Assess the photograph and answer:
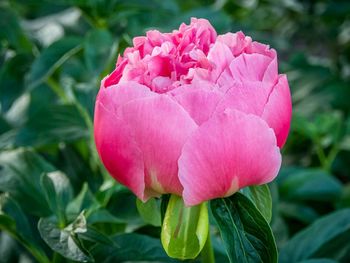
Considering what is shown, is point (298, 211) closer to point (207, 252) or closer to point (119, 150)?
point (207, 252)

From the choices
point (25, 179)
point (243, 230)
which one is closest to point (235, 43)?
point (243, 230)

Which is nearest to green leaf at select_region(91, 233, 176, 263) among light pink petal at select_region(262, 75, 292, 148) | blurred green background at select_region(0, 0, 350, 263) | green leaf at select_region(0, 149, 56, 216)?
blurred green background at select_region(0, 0, 350, 263)

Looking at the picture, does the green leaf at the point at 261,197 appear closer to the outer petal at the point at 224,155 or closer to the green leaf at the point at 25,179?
the outer petal at the point at 224,155

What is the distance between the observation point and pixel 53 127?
0.95m

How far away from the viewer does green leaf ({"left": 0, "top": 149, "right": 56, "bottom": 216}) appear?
802 millimetres

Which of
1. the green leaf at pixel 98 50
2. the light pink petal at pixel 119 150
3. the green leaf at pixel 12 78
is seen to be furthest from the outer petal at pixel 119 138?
the green leaf at pixel 12 78

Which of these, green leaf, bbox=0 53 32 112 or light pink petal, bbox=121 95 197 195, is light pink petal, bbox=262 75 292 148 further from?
green leaf, bbox=0 53 32 112

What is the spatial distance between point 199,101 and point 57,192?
26 cm

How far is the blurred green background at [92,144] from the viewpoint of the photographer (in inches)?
28.4

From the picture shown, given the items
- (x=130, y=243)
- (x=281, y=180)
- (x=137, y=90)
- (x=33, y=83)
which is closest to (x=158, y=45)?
(x=137, y=90)

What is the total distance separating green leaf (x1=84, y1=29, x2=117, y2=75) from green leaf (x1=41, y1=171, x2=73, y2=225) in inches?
8.0

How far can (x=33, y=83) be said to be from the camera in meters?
0.93

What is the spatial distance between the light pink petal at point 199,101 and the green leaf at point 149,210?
0.39ft

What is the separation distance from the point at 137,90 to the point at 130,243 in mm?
241
